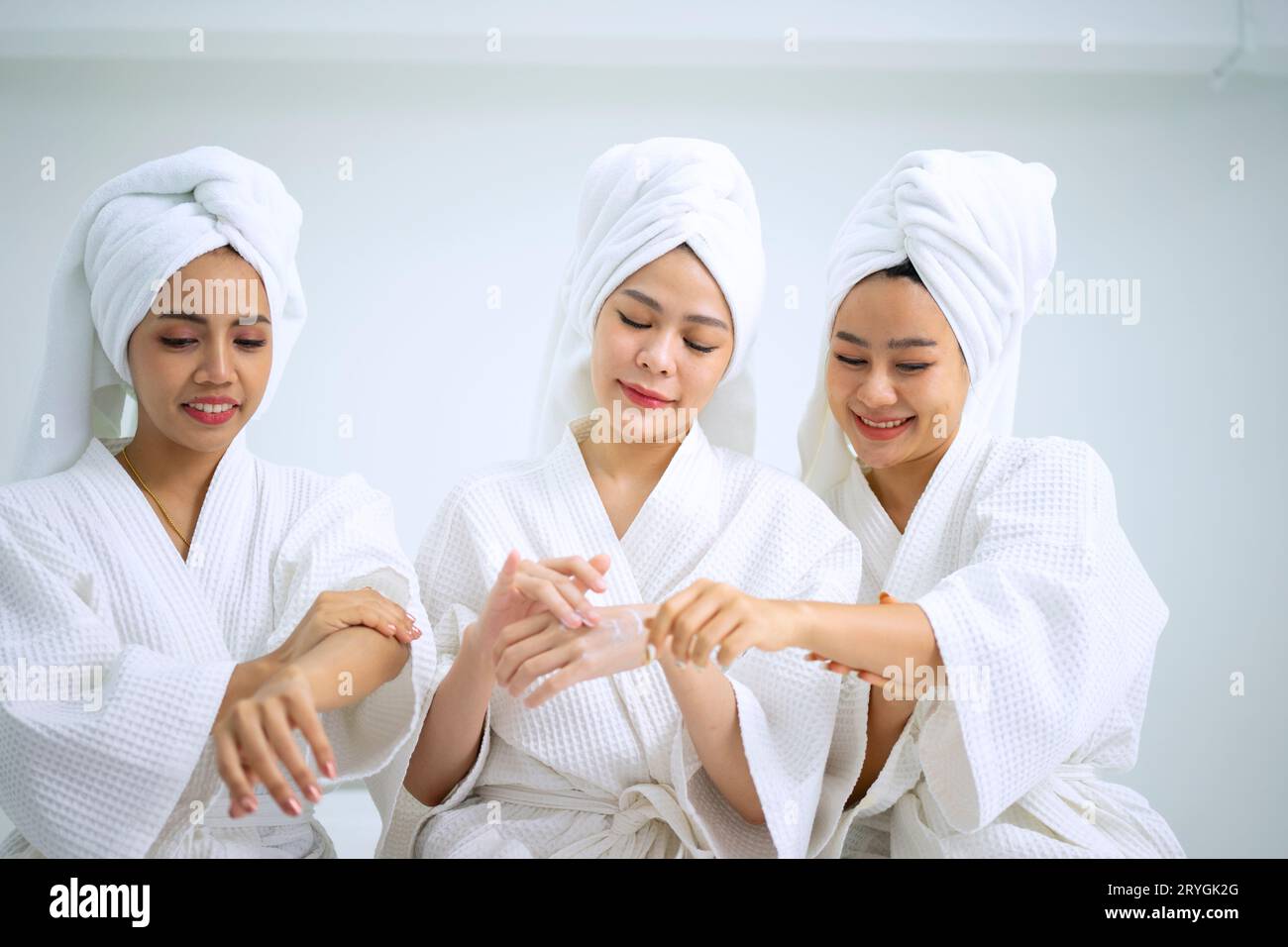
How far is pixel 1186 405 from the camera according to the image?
3.08 m

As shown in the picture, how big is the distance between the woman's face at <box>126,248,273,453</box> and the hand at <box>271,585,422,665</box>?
34 centimetres

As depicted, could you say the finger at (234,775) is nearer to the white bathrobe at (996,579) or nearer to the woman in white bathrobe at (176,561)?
the woman in white bathrobe at (176,561)

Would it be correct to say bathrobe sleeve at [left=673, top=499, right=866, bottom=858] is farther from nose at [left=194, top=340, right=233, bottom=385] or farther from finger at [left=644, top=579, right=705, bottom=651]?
nose at [left=194, top=340, right=233, bottom=385]

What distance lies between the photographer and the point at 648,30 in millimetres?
2805

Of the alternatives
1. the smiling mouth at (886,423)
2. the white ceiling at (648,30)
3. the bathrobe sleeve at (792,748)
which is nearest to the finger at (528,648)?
the bathrobe sleeve at (792,748)

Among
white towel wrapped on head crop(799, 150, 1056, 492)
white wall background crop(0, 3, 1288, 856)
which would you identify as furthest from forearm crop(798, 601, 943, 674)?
white wall background crop(0, 3, 1288, 856)

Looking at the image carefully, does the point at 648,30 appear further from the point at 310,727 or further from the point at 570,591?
the point at 310,727

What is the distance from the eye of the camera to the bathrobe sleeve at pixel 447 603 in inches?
73.7

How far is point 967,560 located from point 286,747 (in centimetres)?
107

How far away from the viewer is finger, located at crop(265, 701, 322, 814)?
4.79 ft

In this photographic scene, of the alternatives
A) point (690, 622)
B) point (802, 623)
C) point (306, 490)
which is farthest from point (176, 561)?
point (802, 623)

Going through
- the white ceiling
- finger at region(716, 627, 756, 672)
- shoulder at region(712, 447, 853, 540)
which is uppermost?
the white ceiling

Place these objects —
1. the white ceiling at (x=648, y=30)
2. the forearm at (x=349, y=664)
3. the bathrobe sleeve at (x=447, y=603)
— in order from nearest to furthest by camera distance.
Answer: the forearm at (x=349, y=664), the bathrobe sleeve at (x=447, y=603), the white ceiling at (x=648, y=30)

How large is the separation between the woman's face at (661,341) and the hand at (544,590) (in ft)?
1.15
